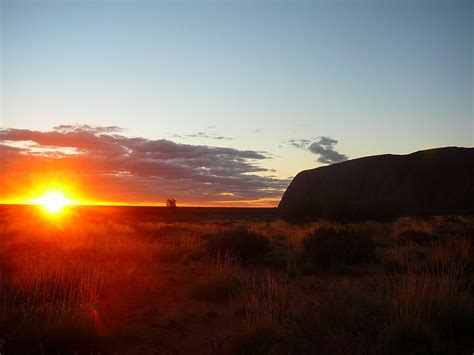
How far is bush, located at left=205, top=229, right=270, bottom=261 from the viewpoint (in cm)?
1330

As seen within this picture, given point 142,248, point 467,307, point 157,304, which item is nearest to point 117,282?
point 157,304

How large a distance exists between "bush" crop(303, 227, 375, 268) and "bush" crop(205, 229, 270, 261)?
1597 mm

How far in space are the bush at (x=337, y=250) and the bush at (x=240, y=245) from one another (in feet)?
5.24

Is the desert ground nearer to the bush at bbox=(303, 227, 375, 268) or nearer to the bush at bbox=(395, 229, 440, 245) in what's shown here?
the bush at bbox=(303, 227, 375, 268)

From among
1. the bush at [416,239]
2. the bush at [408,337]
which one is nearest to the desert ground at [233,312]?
the bush at [408,337]

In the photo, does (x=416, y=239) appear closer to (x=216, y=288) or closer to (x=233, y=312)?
(x=216, y=288)

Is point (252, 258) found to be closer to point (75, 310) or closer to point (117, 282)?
point (117, 282)

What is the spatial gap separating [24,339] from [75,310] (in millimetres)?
933

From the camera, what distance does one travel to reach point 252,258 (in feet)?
44.2

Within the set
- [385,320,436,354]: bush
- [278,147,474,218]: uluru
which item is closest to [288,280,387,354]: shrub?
[385,320,436,354]: bush

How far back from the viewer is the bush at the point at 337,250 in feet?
40.1

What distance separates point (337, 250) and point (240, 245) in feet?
10.8

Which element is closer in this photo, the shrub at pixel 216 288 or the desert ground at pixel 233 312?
the desert ground at pixel 233 312

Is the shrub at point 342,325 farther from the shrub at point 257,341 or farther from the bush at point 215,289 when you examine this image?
the bush at point 215,289
